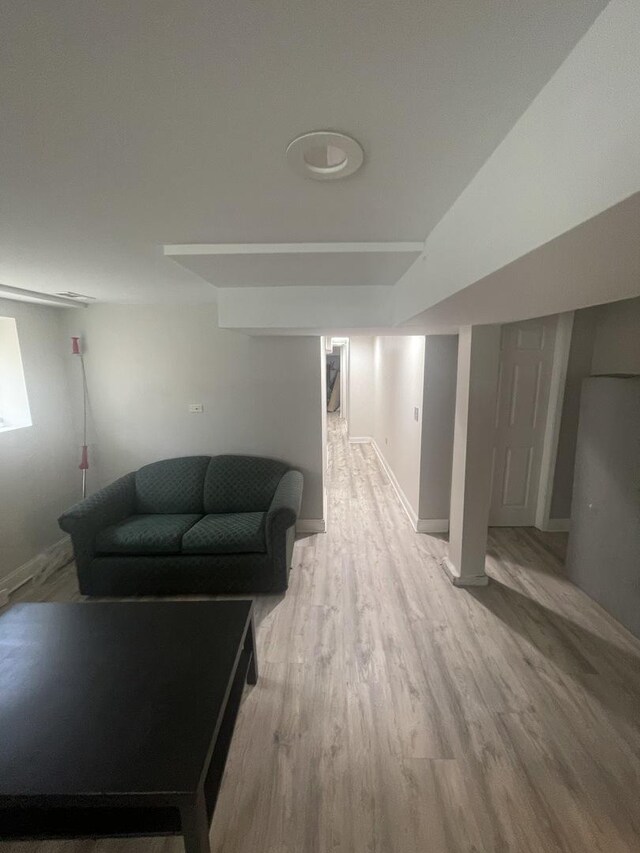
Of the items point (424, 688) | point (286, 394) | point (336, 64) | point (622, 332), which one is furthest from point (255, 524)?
point (622, 332)

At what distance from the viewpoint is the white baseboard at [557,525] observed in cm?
323

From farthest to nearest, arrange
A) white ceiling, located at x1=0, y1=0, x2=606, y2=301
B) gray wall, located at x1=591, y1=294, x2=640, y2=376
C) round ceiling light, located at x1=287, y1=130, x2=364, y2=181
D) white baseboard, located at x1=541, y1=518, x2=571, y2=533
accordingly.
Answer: white baseboard, located at x1=541, y1=518, x2=571, y2=533 < gray wall, located at x1=591, y1=294, x2=640, y2=376 < round ceiling light, located at x1=287, y1=130, x2=364, y2=181 < white ceiling, located at x1=0, y1=0, x2=606, y2=301

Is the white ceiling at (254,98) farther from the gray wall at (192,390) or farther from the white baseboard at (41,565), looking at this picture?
the white baseboard at (41,565)

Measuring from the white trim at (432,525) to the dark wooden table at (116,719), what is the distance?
82.8 inches

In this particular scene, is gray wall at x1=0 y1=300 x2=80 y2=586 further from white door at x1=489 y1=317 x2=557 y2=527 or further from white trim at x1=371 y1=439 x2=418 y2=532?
white door at x1=489 y1=317 x2=557 y2=527

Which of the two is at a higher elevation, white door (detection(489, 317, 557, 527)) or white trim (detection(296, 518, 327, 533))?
white door (detection(489, 317, 557, 527))

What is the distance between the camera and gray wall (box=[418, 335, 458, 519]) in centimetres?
303

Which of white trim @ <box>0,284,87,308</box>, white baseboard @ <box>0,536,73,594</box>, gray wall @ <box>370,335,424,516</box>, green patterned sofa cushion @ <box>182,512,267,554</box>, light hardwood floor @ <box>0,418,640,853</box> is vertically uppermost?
white trim @ <box>0,284,87,308</box>

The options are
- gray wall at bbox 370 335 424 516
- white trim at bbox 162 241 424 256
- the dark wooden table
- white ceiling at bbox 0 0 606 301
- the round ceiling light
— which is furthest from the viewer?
gray wall at bbox 370 335 424 516

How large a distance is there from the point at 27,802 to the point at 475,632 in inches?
83.1

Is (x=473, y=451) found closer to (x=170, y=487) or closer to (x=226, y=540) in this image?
(x=226, y=540)

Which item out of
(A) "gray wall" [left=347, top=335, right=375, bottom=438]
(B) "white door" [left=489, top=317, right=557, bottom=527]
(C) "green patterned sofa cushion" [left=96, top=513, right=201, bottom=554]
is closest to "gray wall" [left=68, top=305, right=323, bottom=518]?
(C) "green patterned sofa cushion" [left=96, top=513, right=201, bottom=554]

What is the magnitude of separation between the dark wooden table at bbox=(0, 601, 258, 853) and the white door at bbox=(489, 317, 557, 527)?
2.73m

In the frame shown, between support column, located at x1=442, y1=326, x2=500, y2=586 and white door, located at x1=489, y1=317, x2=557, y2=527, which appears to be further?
white door, located at x1=489, y1=317, x2=557, y2=527
